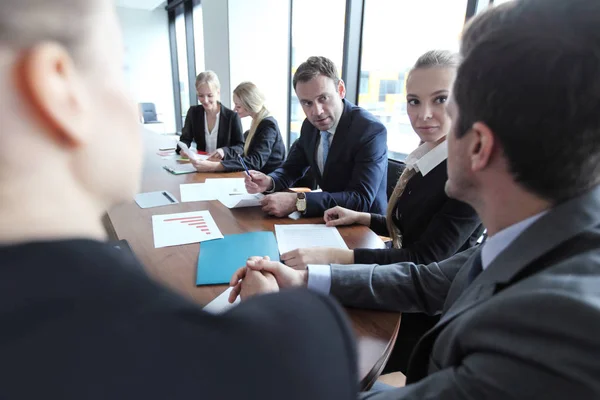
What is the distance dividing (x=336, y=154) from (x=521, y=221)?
4.66ft

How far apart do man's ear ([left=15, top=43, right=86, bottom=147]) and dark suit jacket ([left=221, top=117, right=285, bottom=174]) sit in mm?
2596

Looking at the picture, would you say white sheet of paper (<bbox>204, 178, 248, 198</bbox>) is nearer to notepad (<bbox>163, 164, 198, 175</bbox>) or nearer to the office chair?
notepad (<bbox>163, 164, 198, 175</bbox>)

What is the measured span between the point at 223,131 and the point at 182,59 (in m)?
5.50

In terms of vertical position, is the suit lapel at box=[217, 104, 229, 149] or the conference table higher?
the suit lapel at box=[217, 104, 229, 149]

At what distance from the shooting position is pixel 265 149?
3.03m

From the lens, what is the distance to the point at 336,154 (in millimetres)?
2045

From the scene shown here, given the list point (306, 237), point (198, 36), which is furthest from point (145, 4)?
point (306, 237)

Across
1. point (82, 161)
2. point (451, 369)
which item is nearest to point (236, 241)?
point (451, 369)

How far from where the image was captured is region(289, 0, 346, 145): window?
12.6ft

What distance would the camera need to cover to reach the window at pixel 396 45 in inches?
110

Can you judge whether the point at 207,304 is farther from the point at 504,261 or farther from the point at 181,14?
the point at 181,14

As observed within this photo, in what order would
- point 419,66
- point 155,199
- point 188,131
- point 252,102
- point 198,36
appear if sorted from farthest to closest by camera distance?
point 198,36 < point 188,131 < point 252,102 < point 155,199 < point 419,66

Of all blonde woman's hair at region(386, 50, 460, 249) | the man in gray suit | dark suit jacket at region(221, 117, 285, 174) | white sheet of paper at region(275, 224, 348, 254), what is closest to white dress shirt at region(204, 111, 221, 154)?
dark suit jacket at region(221, 117, 285, 174)

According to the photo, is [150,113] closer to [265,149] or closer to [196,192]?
[265,149]
